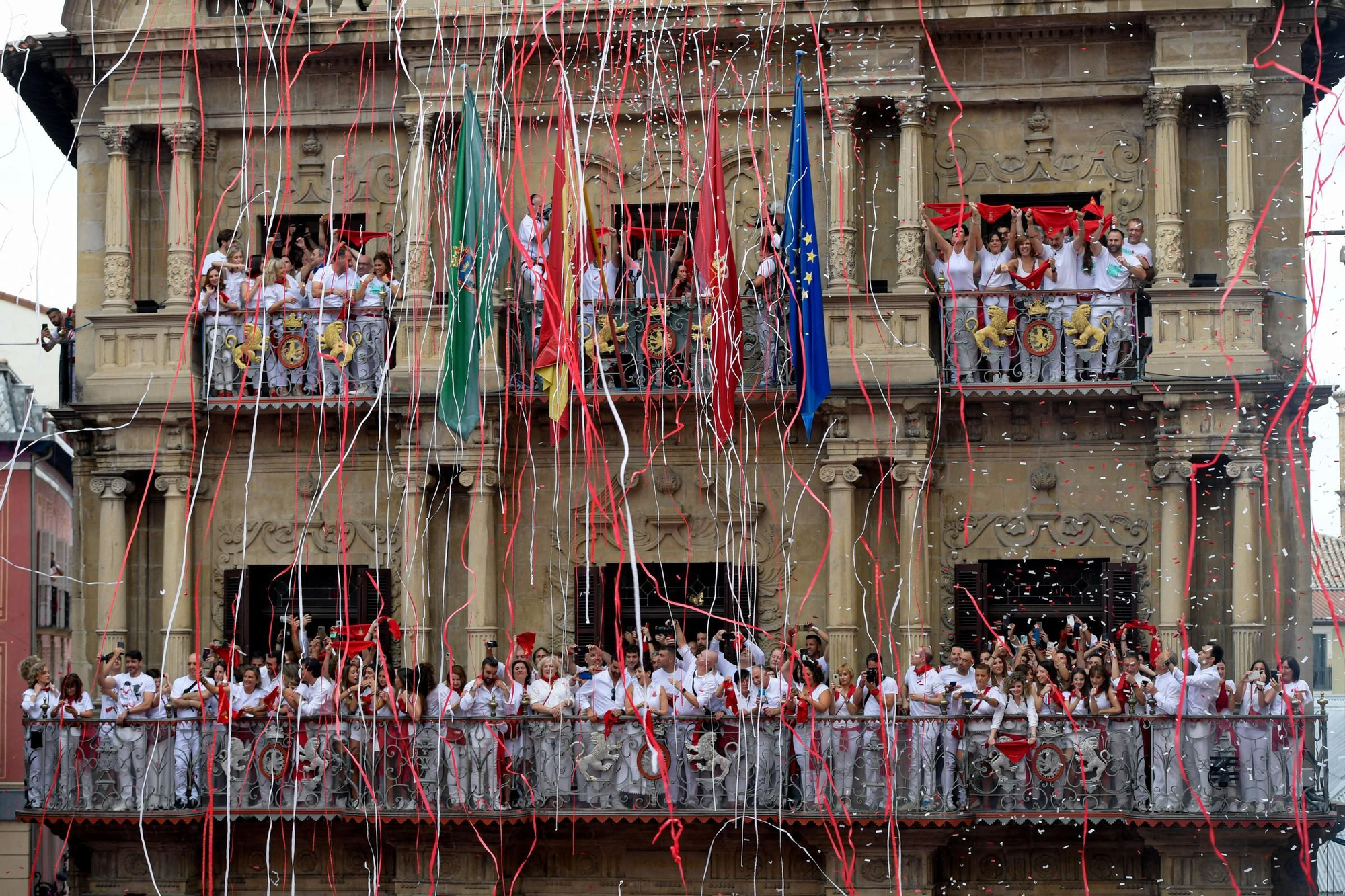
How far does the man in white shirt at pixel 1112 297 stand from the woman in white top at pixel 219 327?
863 centimetres

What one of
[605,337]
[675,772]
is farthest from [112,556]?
[675,772]

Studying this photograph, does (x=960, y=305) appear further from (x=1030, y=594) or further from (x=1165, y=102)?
(x=1030, y=594)

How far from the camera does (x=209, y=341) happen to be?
23.5 meters

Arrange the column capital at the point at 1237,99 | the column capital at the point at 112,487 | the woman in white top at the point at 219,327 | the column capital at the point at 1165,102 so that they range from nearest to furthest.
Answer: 1. the column capital at the point at 1237,99
2. the column capital at the point at 1165,102
3. the woman in white top at the point at 219,327
4. the column capital at the point at 112,487

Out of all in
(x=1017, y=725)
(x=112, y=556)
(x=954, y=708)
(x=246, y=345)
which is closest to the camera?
(x=1017, y=725)

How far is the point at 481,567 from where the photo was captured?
75.2 ft

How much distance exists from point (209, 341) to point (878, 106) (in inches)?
285

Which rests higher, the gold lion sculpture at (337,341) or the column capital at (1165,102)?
the column capital at (1165,102)

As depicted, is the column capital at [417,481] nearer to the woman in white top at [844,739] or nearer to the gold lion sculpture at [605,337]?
the gold lion sculpture at [605,337]

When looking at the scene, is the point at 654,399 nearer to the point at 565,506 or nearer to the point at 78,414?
the point at 565,506

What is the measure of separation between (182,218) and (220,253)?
57 centimetres

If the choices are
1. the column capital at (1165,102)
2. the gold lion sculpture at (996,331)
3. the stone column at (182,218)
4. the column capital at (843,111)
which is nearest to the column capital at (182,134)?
the stone column at (182,218)

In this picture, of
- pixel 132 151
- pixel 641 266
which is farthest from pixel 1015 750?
pixel 132 151

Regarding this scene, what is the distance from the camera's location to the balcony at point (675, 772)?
20.7 m
